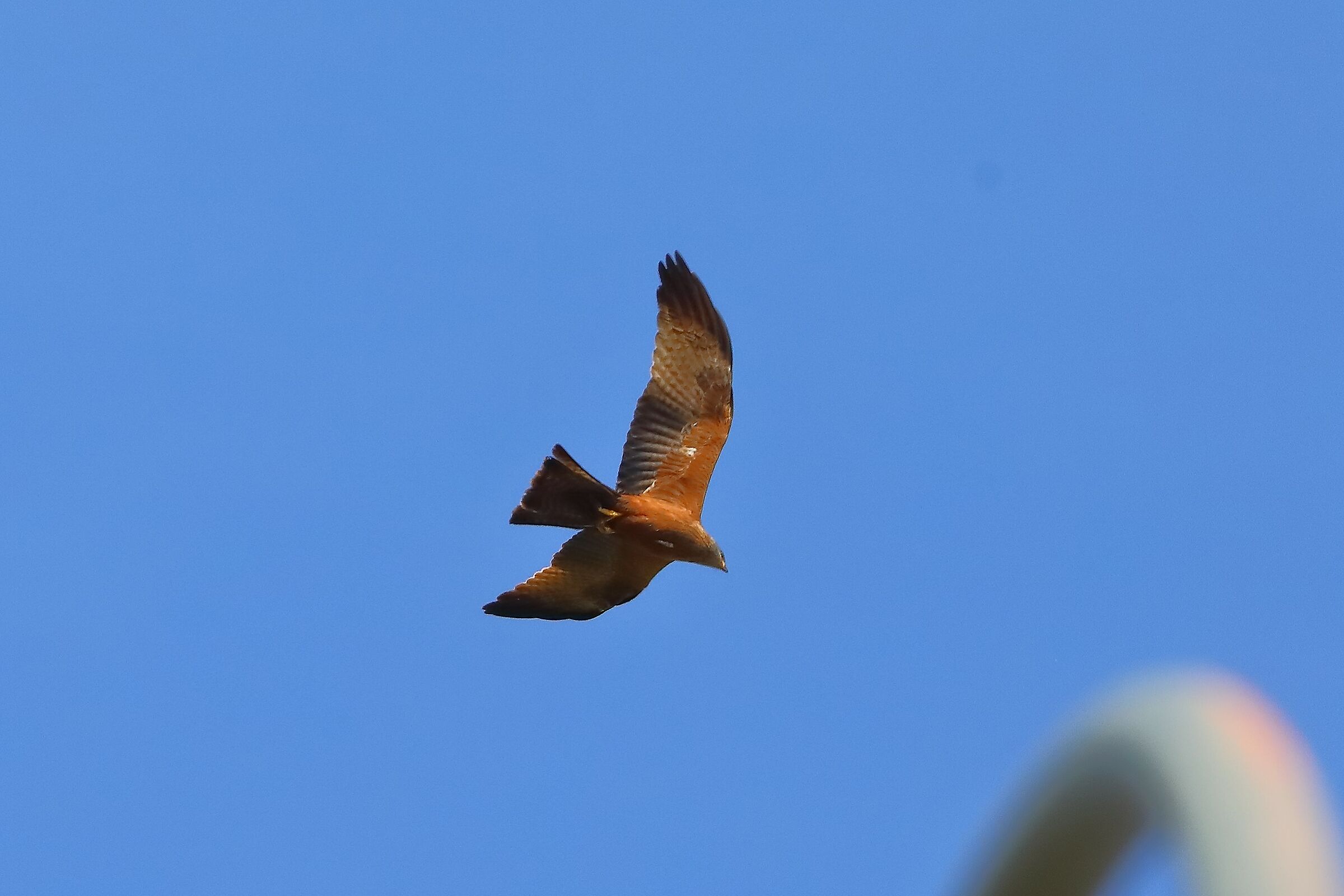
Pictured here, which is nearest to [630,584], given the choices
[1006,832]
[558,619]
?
[558,619]

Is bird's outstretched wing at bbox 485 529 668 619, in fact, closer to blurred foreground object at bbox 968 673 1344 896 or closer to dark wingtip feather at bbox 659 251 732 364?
dark wingtip feather at bbox 659 251 732 364

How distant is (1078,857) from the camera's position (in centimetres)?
292

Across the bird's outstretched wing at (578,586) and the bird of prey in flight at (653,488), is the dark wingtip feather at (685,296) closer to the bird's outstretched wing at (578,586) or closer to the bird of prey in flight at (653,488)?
the bird of prey in flight at (653,488)

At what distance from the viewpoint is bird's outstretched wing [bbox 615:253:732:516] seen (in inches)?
464

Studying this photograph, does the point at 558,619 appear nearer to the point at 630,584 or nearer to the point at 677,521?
the point at 630,584

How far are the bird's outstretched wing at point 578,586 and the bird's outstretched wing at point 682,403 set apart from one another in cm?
60

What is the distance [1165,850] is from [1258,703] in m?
0.31

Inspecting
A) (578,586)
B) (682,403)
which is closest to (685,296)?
(682,403)

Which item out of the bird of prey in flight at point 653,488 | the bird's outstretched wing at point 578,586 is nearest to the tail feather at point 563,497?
the bird of prey in flight at point 653,488

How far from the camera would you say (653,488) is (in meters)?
11.7

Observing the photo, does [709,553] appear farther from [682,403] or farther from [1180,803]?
[1180,803]

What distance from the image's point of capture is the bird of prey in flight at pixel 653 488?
→ 11.1 m

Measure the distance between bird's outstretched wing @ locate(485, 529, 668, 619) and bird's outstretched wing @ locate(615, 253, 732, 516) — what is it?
60 centimetres

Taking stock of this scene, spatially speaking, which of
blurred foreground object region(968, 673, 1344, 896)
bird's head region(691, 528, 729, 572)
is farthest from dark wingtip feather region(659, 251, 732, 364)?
blurred foreground object region(968, 673, 1344, 896)
